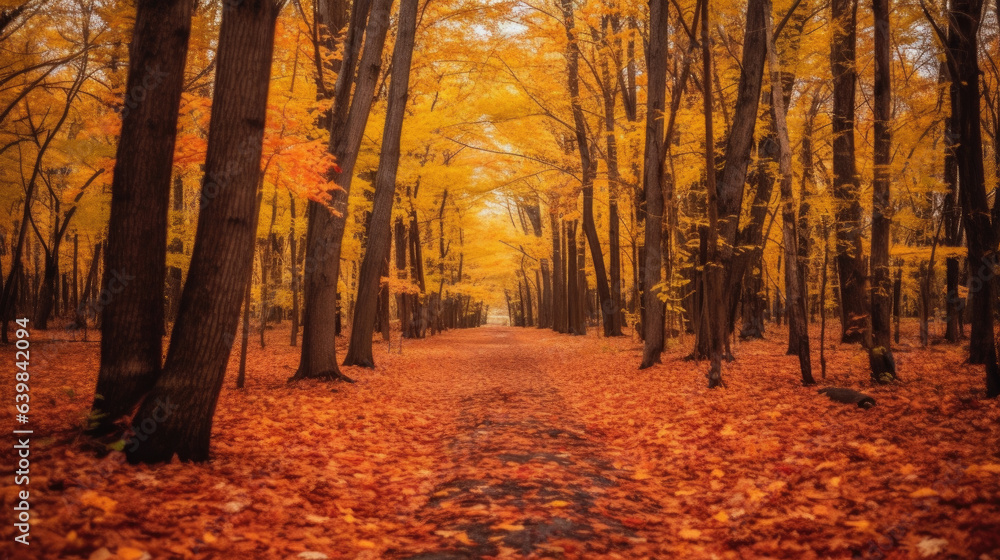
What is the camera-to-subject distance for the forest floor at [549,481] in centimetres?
287

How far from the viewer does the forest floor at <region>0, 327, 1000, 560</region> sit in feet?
9.40

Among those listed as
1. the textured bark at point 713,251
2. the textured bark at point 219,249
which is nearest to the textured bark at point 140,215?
the textured bark at point 219,249

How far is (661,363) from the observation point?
1136 cm

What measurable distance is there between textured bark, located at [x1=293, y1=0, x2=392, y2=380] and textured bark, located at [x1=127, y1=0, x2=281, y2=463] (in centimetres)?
474

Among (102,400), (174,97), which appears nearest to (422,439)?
(102,400)

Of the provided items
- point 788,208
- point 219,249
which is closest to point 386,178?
point 219,249

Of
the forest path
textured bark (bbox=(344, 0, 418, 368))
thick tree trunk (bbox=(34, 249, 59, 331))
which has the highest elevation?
textured bark (bbox=(344, 0, 418, 368))

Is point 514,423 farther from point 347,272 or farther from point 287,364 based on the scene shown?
point 347,272

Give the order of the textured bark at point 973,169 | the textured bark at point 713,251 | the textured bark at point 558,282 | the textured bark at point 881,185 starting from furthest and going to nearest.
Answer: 1. the textured bark at point 558,282
2. the textured bark at point 713,251
3. the textured bark at point 881,185
4. the textured bark at point 973,169

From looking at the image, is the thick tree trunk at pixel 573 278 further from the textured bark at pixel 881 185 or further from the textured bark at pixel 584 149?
the textured bark at pixel 881 185

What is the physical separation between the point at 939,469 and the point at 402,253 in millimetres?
21515

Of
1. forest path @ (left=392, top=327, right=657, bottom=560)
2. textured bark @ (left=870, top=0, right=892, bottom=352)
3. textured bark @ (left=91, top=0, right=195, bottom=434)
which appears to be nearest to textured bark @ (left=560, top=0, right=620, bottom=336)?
textured bark @ (left=870, top=0, right=892, bottom=352)

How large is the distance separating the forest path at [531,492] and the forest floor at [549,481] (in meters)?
0.02

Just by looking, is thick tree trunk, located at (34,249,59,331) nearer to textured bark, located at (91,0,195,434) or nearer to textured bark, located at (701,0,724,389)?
textured bark, located at (91,0,195,434)
